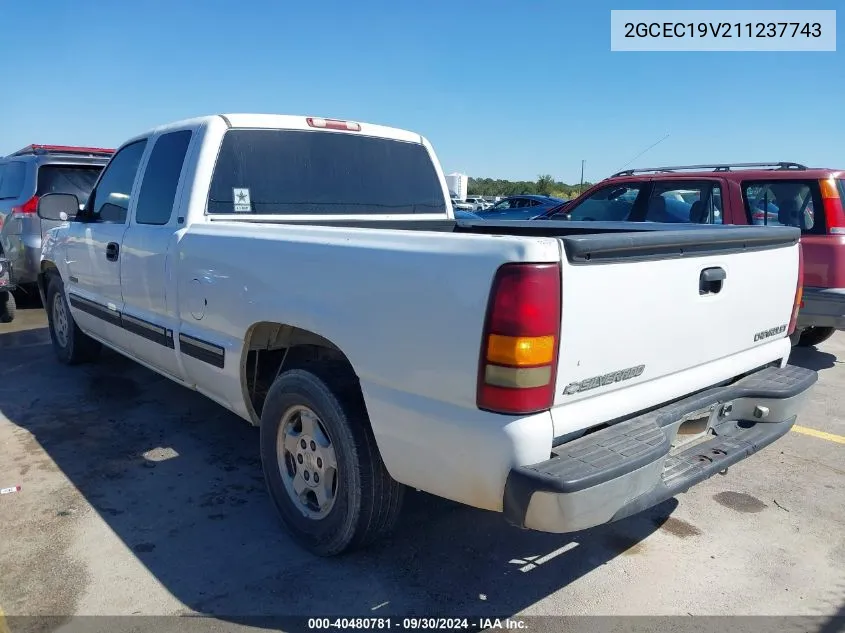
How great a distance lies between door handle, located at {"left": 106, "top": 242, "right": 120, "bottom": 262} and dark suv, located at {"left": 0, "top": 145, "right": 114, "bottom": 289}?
13.9 feet

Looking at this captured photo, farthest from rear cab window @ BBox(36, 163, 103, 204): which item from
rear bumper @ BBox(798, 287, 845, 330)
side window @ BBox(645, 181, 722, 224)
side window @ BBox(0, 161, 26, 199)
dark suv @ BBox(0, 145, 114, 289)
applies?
rear bumper @ BBox(798, 287, 845, 330)

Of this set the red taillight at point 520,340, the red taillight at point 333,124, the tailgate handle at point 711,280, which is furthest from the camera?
the red taillight at point 333,124

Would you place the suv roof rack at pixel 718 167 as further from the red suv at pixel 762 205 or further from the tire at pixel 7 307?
the tire at pixel 7 307

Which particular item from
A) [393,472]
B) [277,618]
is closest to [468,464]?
[393,472]

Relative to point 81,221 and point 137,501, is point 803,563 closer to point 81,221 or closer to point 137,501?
point 137,501

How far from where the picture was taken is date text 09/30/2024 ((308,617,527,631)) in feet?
8.36

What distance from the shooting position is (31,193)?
8.12 metres

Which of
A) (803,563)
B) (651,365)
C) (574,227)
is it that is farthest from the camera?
(574,227)

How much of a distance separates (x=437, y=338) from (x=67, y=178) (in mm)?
7820

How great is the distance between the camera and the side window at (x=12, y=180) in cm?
840

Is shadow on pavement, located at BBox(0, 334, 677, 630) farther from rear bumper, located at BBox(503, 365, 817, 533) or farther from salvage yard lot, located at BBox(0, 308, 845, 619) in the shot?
rear bumper, located at BBox(503, 365, 817, 533)

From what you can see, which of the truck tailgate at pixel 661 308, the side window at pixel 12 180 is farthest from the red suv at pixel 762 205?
the side window at pixel 12 180

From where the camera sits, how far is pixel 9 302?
823cm

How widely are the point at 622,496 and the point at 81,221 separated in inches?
182
